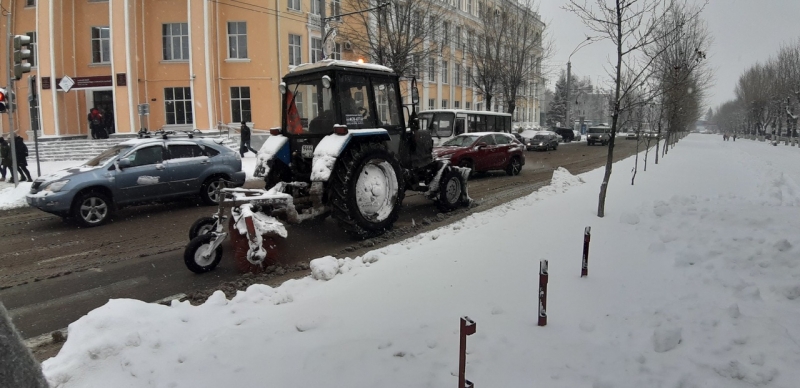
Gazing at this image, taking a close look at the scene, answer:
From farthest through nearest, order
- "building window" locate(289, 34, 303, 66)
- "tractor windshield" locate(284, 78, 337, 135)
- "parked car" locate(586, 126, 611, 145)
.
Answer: "parked car" locate(586, 126, 611, 145), "building window" locate(289, 34, 303, 66), "tractor windshield" locate(284, 78, 337, 135)

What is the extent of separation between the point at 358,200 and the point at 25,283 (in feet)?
14.4

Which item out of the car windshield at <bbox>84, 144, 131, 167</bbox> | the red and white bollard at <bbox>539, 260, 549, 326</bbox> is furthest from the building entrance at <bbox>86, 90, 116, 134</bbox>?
the red and white bollard at <bbox>539, 260, 549, 326</bbox>

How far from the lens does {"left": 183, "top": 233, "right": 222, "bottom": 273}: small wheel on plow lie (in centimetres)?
597

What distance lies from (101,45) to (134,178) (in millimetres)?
20877

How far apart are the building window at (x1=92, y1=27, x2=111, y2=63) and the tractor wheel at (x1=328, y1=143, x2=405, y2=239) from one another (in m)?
24.7

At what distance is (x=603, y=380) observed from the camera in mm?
3281

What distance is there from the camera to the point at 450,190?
9.73 meters

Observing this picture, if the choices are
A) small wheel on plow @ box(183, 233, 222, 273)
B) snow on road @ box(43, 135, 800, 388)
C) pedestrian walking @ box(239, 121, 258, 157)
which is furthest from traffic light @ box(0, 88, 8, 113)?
snow on road @ box(43, 135, 800, 388)

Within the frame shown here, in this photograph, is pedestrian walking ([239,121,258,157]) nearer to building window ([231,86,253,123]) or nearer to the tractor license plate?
building window ([231,86,253,123])

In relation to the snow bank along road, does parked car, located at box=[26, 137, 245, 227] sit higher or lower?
higher

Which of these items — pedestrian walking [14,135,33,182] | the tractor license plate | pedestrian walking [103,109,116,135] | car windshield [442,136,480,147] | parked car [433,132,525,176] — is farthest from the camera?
pedestrian walking [103,109,116,135]

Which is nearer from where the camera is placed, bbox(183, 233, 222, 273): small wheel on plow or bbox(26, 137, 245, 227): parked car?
bbox(183, 233, 222, 273): small wheel on plow

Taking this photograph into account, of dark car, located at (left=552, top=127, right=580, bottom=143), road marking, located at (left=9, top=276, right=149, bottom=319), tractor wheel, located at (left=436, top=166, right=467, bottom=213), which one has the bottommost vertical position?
road marking, located at (left=9, top=276, right=149, bottom=319)

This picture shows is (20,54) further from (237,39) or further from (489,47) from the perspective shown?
(489,47)
